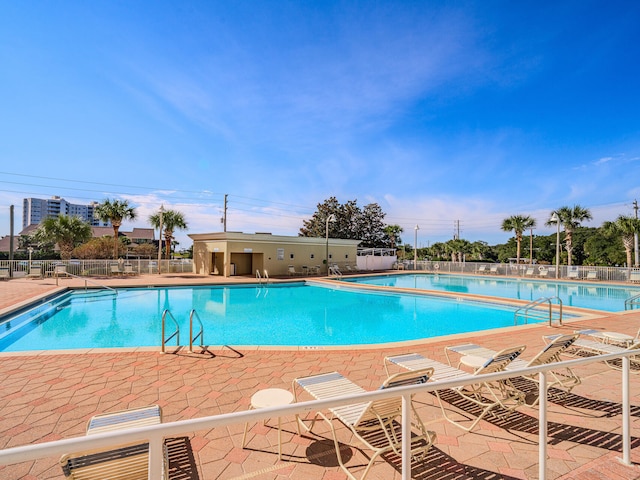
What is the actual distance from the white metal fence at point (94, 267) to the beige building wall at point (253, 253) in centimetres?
185

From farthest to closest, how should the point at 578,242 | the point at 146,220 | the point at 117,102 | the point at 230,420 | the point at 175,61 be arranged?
1. the point at 578,242
2. the point at 146,220
3. the point at 117,102
4. the point at 175,61
5. the point at 230,420

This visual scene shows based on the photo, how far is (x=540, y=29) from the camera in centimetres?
1033

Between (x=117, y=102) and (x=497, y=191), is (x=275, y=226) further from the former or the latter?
(x=117, y=102)

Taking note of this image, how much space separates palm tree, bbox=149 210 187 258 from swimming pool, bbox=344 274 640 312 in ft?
47.3

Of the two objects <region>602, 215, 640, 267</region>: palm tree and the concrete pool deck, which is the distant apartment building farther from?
<region>602, 215, 640, 267</region>: palm tree

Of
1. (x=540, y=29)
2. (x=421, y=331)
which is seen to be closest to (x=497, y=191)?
(x=540, y=29)

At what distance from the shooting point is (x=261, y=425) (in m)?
3.38

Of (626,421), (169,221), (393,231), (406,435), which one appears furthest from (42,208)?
(626,421)

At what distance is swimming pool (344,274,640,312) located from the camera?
15340 millimetres

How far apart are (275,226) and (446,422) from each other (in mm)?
42640

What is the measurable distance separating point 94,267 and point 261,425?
22.3 metres

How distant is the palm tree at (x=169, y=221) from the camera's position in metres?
25.2

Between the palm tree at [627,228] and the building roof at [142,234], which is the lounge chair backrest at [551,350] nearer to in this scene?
the palm tree at [627,228]

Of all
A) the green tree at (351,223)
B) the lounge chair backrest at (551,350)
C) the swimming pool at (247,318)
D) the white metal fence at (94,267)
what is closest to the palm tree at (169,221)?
the white metal fence at (94,267)
